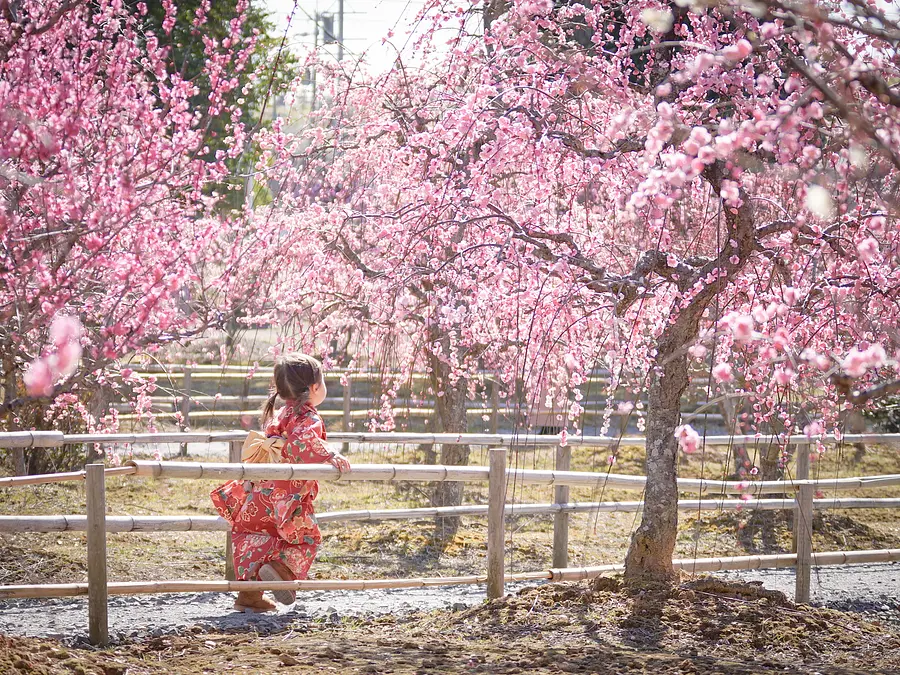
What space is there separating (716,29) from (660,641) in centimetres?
259

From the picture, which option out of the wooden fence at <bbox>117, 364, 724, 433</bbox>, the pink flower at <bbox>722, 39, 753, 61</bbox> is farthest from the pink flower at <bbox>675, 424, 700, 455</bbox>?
the wooden fence at <bbox>117, 364, 724, 433</bbox>

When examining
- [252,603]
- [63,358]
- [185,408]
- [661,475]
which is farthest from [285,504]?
[185,408]

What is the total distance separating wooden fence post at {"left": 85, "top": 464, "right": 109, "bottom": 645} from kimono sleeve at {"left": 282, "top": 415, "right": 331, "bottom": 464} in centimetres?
91

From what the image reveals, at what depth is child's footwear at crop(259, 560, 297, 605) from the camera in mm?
4090

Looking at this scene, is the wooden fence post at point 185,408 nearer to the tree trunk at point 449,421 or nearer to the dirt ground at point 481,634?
the tree trunk at point 449,421

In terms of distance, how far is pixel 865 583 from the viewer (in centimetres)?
589

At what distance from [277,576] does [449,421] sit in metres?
3.02

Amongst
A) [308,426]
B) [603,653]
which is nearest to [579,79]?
[308,426]

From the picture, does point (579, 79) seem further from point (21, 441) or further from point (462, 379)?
point (462, 379)

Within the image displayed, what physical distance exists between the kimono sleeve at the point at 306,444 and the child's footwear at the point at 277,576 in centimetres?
47

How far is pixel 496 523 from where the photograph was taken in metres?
4.21

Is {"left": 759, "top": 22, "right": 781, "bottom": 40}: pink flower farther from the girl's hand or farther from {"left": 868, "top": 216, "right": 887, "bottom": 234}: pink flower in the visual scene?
the girl's hand

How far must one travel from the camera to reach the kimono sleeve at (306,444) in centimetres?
415

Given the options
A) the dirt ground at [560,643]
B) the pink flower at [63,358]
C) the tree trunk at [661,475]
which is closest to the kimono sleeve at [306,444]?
the dirt ground at [560,643]
